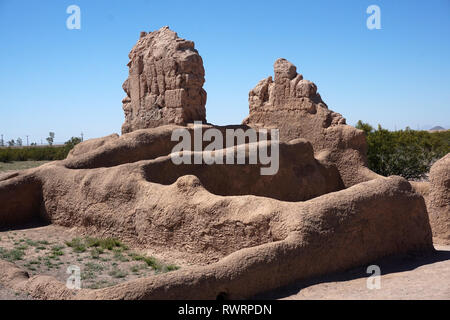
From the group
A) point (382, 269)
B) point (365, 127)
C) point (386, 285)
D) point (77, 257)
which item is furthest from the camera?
point (365, 127)

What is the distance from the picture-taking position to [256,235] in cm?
859

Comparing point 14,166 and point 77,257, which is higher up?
point 14,166

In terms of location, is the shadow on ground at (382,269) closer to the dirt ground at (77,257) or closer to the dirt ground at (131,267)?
the dirt ground at (131,267)

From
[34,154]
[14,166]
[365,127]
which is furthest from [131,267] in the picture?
[34,154]

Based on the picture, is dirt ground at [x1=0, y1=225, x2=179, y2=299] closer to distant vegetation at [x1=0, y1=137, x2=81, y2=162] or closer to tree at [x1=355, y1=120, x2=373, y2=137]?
tree at [x1=355, y1=120, x2=373, y2=137]

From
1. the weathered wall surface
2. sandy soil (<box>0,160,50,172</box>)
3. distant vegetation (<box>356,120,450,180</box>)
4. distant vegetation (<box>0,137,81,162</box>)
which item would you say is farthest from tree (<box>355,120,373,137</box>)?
distant vegetation (<box>0,137,81,162</box>)

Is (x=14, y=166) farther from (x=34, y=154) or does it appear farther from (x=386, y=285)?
(x=386, y=285)

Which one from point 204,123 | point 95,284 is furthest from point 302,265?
point 204,123

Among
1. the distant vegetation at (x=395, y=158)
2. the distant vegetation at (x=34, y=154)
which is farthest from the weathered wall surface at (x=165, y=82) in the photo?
→ the distant vegetation at (x=34, y=154)

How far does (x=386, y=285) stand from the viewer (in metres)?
7.49

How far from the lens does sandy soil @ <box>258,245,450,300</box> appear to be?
692 centimetres

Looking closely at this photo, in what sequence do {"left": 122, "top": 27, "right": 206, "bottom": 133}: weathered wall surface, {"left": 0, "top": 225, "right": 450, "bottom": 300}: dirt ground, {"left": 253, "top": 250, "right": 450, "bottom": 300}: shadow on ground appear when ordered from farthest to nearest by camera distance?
{"left": 122, "top": 27, "right": 206, "bottom": 133}: weathered wall surface, {"left": 253, "top": 250, "right": 450, "bottom": 300}: shadow on ground, {"left": 0, "top": 225, "right": 450, "bottom": 300}: dirt ground

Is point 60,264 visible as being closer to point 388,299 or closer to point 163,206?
point 163,206

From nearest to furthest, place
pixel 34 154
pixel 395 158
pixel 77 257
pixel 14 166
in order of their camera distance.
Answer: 1. pixel 77 257
2. pixel 395 158
3. pixel 14 166
4. pixel 34 154
